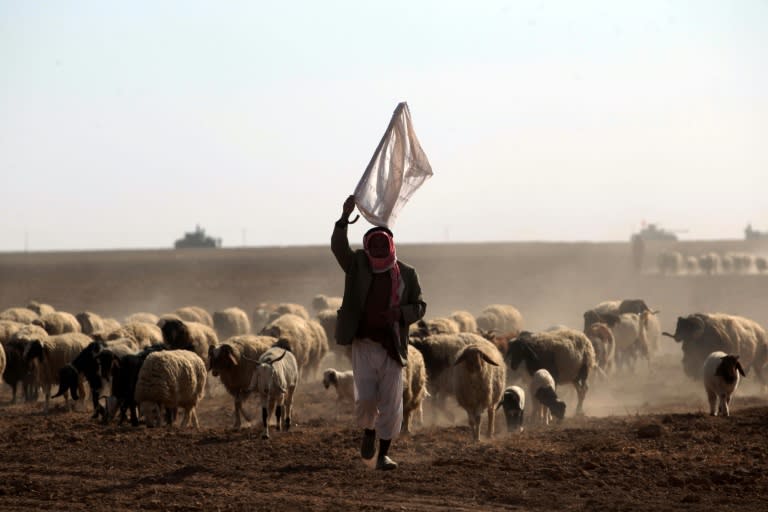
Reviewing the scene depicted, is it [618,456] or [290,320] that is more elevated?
[290,320]

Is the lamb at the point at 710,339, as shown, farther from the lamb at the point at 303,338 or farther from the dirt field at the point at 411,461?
the lamb at the point at 303,338

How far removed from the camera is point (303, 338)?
2195 cm

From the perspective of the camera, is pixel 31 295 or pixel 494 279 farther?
pixel 494 279

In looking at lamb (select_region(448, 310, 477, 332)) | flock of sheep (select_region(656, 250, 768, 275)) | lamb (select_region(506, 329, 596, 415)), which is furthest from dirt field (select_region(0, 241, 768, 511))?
flock of sheep (select_region(656, 250, 768, 275))

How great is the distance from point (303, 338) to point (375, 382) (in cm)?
1309

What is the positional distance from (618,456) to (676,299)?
33.9 meters

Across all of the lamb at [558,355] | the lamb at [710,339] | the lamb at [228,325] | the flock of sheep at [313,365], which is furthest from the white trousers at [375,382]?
the lamb at [228,325]

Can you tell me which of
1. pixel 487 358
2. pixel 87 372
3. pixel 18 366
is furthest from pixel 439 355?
pixel 18 366

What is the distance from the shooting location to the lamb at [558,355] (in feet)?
55.1

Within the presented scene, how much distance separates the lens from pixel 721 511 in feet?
28.3

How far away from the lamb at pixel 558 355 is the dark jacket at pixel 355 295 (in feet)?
26.3

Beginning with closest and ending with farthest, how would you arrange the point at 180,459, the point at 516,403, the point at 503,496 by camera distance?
the point at 503,496 < the point at 180,459 < the point at 516,403

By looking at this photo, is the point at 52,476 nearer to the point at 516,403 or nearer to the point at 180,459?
the point at 180,459

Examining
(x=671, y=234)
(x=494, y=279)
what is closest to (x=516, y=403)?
(x=494, y=279)
